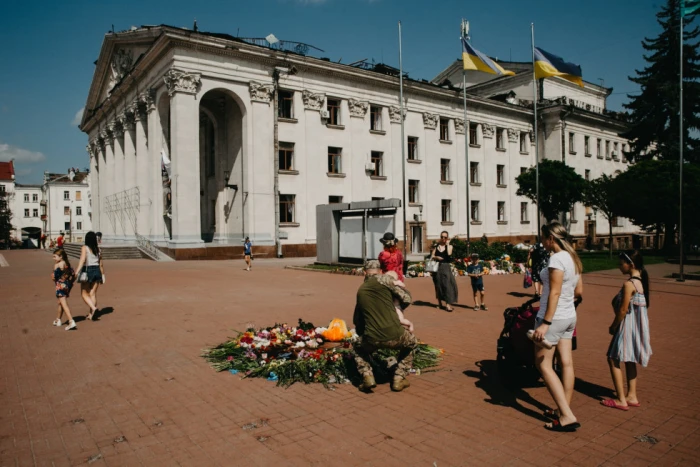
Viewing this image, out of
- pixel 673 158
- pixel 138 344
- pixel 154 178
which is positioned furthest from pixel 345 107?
pixel 138 344

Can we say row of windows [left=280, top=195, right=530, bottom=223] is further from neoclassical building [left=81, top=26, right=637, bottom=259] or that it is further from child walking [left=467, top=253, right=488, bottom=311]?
child walking [left=467, top=253, right=488, bottom=311]

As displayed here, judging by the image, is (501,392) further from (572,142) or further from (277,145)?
(572,142)

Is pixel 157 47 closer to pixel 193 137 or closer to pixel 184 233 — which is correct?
pixel 193 137

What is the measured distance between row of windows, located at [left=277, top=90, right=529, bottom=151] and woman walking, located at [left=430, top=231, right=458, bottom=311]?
80.1 ft

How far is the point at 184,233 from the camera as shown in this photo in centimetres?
3031

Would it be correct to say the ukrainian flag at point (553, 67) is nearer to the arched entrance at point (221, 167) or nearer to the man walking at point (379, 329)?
the arched entrance at point (221, 167)

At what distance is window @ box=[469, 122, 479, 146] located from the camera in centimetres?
4578

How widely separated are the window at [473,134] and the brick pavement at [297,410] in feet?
122

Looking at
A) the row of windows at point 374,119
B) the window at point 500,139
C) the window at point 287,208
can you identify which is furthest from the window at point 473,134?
the window at point 287,208

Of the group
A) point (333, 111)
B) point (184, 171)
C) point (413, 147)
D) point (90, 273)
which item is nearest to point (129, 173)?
point (184, 171)

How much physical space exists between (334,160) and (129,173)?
17754 mm

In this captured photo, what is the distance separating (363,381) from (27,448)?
11.6 ft

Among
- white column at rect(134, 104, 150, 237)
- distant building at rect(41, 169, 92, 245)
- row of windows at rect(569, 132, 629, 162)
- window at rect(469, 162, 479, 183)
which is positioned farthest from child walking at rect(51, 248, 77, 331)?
distant building at rect(41, 169, 92, 245)

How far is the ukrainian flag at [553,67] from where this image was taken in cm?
2270
